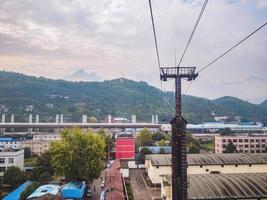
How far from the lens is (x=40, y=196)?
48.1ft

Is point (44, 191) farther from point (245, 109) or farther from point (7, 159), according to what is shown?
point (245, 109)

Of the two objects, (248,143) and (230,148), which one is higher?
(248,143)

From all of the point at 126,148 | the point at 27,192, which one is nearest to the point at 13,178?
the point at 27,192

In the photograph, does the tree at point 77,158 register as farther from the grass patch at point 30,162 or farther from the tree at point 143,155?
the tree at point 143,155

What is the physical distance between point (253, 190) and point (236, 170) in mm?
7147

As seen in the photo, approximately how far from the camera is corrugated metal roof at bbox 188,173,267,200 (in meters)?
13.1

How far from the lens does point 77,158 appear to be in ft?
65.4

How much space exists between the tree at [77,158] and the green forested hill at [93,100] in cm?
5637

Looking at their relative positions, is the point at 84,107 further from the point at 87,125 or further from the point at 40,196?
the point at 40,196

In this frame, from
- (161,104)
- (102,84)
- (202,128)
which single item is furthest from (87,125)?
(102,84)

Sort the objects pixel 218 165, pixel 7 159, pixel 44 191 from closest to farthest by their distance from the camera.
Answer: pixel 44 191
pixel 218 165
pixel 7 159

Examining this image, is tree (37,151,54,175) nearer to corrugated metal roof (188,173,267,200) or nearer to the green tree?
the green tree

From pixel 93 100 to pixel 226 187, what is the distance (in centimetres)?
8968

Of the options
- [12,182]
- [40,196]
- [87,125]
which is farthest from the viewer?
[87,125]
